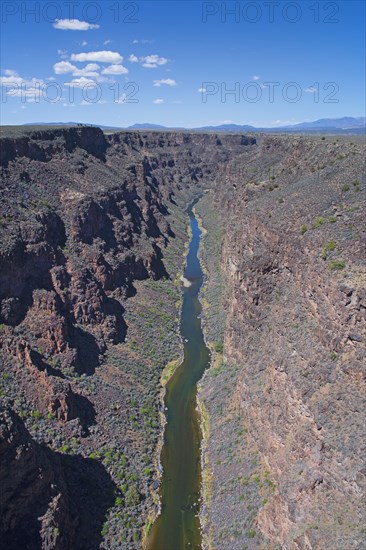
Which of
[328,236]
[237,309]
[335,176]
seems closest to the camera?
[328,236]

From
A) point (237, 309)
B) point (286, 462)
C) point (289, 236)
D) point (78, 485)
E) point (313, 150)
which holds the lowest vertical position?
point (78, 485)

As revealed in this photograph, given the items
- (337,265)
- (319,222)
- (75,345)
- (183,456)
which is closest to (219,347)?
(183,456)

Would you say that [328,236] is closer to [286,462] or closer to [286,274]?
[286,274]

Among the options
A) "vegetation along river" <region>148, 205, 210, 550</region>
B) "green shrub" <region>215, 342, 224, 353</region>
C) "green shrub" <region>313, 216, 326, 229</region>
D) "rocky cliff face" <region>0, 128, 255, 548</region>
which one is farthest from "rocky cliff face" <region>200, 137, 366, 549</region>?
"rocky cliff face" <region>0, 128, 255, 548</region>

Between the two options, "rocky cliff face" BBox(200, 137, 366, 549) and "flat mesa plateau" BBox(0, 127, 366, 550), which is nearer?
"rocky cliff face" BBox(200, 137, 366, 549)

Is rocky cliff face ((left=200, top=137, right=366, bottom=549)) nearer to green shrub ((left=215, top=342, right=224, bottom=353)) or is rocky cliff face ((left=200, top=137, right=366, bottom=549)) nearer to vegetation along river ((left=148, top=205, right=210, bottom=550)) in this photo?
vegetation along river ((left=148, top=205, right=210, bottom=550))

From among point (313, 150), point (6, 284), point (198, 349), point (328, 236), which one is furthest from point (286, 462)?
point (313, 150)
